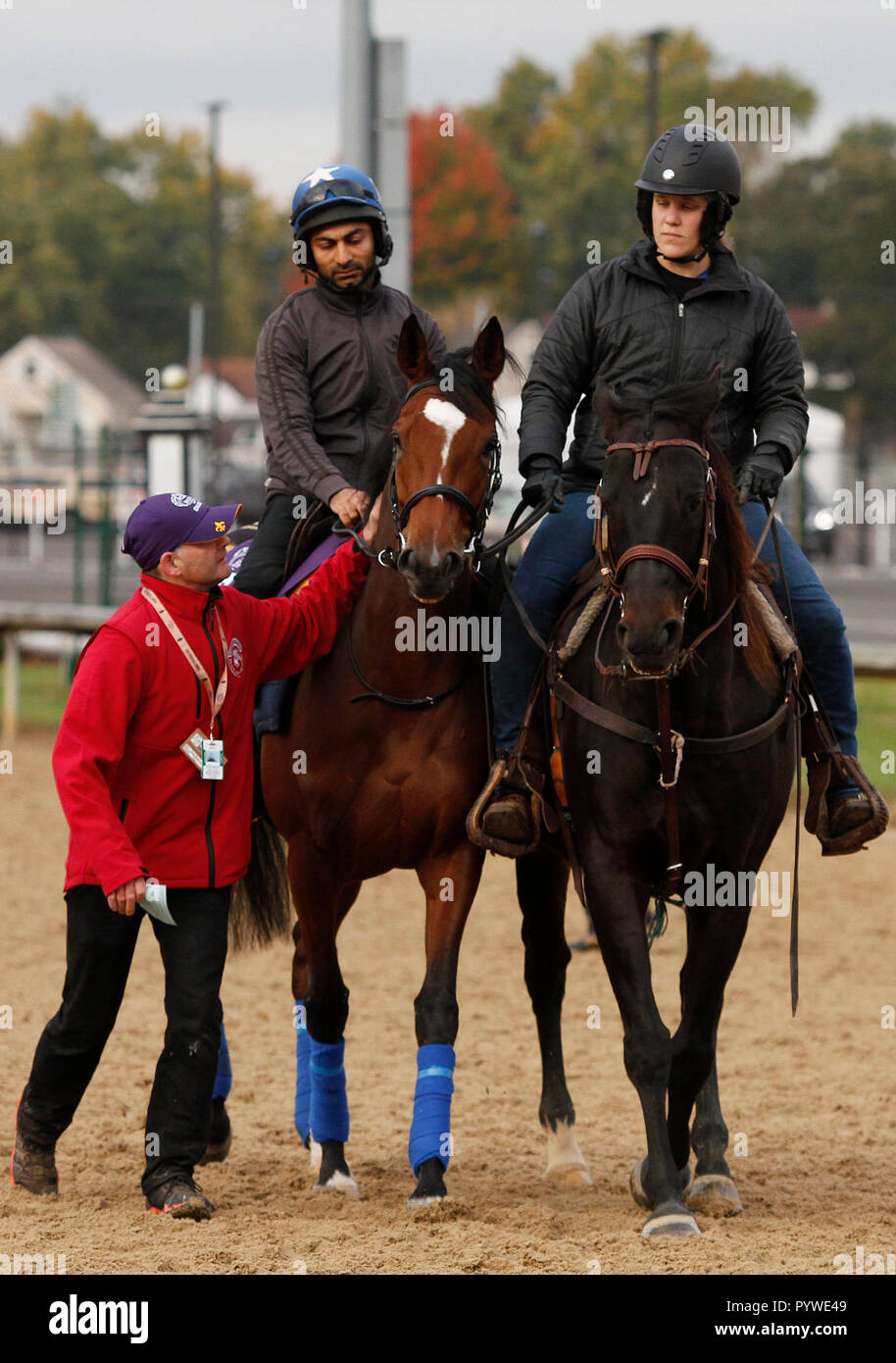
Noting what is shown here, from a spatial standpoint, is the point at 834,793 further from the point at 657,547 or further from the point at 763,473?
the point at 657,547

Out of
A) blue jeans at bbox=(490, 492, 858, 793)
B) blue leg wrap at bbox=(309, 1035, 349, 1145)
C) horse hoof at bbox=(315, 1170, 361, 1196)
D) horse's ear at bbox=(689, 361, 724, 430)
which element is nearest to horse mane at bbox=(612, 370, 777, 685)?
horse's ear at bbox=(689, 361, 724, 430)

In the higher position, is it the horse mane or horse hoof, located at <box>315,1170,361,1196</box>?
the horse mane

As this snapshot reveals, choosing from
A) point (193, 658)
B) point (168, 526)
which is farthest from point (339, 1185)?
point (168, 526)

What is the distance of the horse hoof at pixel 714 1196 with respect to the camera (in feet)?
17.8

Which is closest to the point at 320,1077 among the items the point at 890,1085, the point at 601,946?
the point at 601,946

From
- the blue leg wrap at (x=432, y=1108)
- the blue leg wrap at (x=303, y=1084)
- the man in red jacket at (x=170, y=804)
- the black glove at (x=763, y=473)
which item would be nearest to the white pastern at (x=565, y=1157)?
the blue leg wrap at (x=432, y=1108)

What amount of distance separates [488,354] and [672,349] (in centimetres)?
54

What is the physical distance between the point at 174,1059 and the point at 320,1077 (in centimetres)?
71

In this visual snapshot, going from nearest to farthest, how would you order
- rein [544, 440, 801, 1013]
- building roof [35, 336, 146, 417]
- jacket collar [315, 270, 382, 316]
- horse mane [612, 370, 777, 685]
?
1. rein [544, 440, 801, 1013]
2. horse mane [612, 370, 777, 685]
3. jacket collar [315, 270, 382, 316]
4. building roof [35, 336, 146, 417]

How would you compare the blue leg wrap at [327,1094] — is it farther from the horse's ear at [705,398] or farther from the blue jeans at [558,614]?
the horse's ear at [705,398]

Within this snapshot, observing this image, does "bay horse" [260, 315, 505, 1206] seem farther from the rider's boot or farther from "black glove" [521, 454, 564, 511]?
the rider's boot

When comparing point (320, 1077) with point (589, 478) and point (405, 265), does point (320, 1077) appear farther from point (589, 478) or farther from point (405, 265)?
point (405, 265)

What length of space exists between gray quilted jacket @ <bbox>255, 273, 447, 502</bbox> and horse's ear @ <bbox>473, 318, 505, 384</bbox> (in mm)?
424

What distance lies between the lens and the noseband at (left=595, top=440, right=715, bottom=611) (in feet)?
14.7
